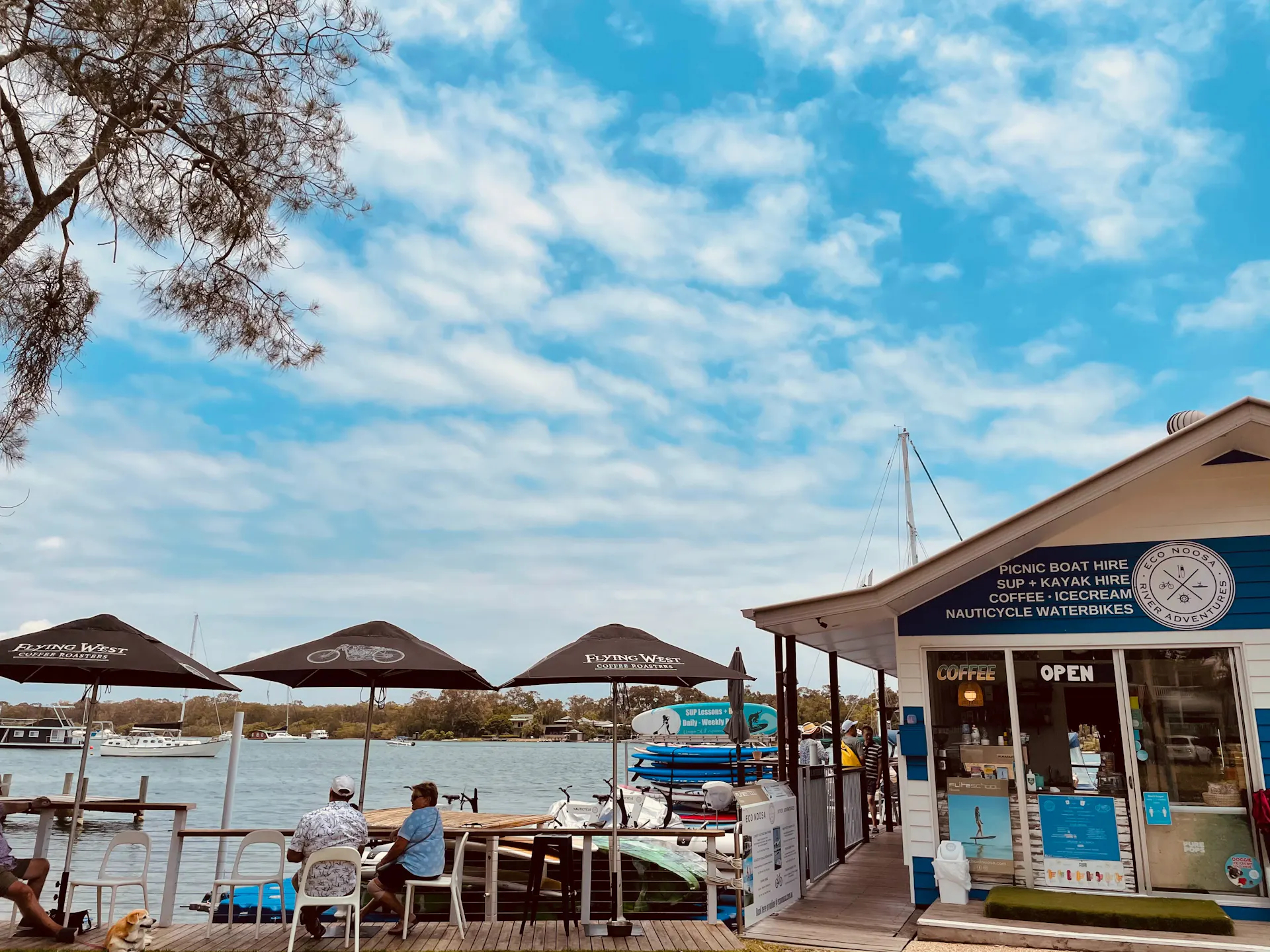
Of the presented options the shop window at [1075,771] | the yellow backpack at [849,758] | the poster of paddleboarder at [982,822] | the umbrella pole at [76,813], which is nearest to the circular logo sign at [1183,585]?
the shop window at [1075,771]

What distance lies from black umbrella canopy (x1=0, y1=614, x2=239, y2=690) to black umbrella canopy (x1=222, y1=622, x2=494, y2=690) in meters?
0.37

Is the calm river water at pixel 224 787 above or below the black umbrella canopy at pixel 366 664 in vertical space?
below

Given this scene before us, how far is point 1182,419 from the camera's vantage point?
8344 mm

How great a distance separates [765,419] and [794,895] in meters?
11.5

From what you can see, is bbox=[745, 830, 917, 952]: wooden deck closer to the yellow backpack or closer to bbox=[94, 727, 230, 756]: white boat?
the yellow backpack

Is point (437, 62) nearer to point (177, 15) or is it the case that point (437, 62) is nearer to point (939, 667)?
point (177, 15)

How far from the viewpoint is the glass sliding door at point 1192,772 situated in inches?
286

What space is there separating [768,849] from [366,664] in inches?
146

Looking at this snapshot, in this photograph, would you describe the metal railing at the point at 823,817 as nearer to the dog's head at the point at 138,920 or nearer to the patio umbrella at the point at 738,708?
the patio umbrella at the point at 738,708

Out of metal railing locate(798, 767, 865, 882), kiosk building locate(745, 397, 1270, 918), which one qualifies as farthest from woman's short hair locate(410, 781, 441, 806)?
metal railing locate(798, 767, 865, 882)

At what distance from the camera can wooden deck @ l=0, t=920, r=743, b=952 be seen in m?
6.18

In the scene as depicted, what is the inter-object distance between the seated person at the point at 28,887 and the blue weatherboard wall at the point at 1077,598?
23.5 feet

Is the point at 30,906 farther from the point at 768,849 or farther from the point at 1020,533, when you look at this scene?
the point at 1020,533

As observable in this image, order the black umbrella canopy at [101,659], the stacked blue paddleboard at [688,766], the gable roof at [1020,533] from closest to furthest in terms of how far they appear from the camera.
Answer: the black umbrella canopy at [101,659] → the gable roof at [1020,533] → the stacked blue paddleboard at [688,766]
